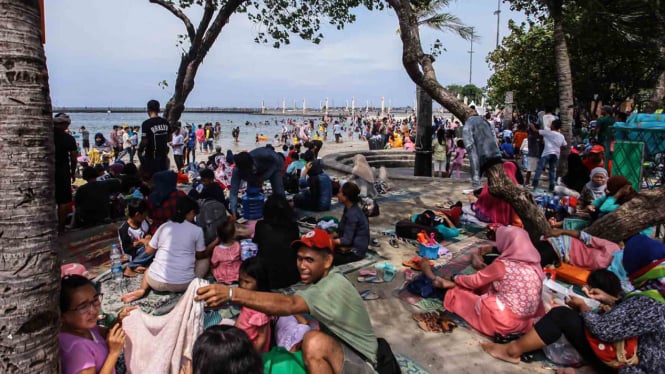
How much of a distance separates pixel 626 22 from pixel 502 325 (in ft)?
41.6

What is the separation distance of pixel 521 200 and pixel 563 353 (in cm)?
223

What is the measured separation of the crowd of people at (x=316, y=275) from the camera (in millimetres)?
2418

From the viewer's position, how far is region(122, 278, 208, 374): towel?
2586 millimetres

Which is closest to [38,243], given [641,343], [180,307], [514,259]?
[180,307]

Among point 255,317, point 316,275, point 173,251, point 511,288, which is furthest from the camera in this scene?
point 173,251

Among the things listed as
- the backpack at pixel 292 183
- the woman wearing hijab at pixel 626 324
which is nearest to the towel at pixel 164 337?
the woman wearing hijab at pixel 626 324

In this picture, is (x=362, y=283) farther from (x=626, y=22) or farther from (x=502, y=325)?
(x=626, y=22)

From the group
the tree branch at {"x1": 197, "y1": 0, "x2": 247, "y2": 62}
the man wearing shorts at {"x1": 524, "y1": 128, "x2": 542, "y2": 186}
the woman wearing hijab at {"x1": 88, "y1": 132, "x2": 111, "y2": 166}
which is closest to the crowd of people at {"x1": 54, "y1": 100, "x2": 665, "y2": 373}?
the tree branch at {"x1": 197, "y1": 0, "x2": 247, "y2": 62}

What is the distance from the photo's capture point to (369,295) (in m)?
4.58

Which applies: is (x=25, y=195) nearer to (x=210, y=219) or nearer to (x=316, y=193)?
(x=210, y=219)

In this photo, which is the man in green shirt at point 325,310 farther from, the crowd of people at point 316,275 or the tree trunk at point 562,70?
the tree trunk at point 562,70

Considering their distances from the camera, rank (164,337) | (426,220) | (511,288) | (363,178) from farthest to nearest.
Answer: (363,178) → (426,220) → (511,288) → (164,337)

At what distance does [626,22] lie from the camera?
12352mm

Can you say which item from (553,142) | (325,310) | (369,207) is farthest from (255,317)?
(553,142)
